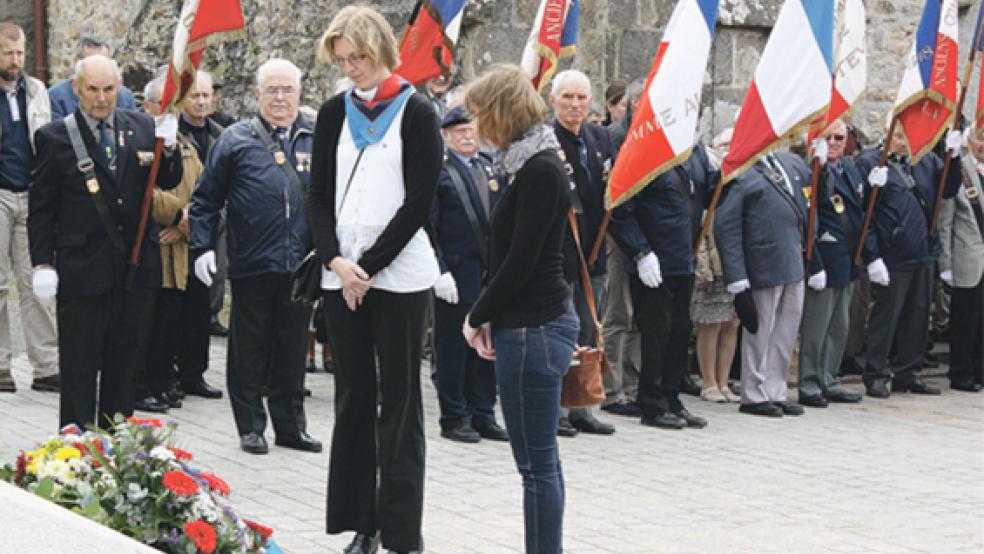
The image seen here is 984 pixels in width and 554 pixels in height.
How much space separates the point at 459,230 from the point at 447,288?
0.42 metres

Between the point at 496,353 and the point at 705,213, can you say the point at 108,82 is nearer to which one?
the point at 496,353

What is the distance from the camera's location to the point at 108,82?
751 centimetres

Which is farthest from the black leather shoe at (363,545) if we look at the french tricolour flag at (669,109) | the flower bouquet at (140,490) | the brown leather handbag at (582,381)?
the french tricolour flag at (669,109)

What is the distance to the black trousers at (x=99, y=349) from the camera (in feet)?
24.5

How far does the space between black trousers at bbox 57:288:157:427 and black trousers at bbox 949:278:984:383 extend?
24.2ft

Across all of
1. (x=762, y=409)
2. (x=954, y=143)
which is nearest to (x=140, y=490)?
(x=762, y=409)

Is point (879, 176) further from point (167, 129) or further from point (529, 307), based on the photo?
point (529, 307)

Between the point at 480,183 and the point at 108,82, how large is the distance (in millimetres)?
2398

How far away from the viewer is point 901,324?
12297mm

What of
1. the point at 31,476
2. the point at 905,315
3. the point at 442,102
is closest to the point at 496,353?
the point at 31,476

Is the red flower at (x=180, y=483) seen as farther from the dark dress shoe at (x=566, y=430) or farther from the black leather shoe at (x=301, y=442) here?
the dark dress shoe at (x=566, y=430)

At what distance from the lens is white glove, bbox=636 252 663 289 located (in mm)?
9539

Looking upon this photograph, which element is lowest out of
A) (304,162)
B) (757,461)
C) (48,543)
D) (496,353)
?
(757,461)

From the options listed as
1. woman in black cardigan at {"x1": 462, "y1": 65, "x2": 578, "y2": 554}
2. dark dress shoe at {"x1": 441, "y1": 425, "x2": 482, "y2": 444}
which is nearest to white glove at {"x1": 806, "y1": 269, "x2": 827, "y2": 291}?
dark dress shoe at {"x1": 441, "y1": 425, "x2": 482, "y2": 444}
